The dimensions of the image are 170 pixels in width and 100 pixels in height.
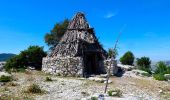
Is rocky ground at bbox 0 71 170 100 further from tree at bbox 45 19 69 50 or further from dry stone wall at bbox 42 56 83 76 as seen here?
tree at bbox 45 19 69 50

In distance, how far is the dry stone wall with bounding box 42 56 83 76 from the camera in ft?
116

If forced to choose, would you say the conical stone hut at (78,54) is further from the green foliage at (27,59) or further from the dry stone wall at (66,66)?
the green foliage at (27,59)

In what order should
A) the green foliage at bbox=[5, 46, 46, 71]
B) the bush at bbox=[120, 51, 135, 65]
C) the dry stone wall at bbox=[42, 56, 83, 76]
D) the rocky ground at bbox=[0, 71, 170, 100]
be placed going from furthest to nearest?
the bush at bbox=[120, 51, 135, 65], the green foliage at bbox=[5, 46, 46, 71], the dry stone wall at bbox=[42, 56, 83, 76], the rocky ground at bbox=[0, 71, 170, 100]

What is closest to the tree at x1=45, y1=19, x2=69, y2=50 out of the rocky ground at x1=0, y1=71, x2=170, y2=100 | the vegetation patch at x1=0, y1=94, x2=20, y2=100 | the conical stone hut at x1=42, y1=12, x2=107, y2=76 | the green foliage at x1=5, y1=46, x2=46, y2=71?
the green foliage at x1=5, y1=46, x2=46, y2=71

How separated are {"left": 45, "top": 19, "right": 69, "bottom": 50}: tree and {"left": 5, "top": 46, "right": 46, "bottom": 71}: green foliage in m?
8.41

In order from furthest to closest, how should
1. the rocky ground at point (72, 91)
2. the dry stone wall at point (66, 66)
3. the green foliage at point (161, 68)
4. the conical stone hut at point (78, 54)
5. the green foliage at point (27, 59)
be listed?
the green foliage at point (27, 59), the green foliage at point (161, 68), the conical stone hut at point (78, 54), the dry stone wall at point (66, 66), the rocky ground at point (72, 91)

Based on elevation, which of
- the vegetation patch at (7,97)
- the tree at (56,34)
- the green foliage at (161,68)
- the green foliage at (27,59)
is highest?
the tree at (56,34)

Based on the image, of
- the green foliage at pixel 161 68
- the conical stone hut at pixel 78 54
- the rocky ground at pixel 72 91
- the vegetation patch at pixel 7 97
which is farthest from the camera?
the green foliage at pixel 161 68

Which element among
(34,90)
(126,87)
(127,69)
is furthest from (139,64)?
(34,90)

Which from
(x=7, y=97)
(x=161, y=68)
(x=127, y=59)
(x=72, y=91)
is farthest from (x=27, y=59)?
(x=7, y=97)

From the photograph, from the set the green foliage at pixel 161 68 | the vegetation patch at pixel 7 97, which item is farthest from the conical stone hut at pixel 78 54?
the vegetation patch at pixel 7 97

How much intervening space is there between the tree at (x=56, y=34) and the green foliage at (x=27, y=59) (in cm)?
841

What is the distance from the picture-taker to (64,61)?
36188 mm

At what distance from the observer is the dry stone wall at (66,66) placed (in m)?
35.4
